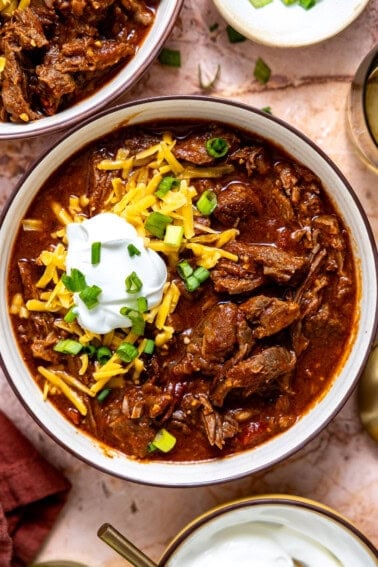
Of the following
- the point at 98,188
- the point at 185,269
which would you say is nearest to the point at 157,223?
the point at 185,269

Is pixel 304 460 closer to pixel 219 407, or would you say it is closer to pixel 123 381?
pixel 219 407

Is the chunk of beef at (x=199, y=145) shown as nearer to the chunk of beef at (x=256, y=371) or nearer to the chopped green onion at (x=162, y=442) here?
the chunk of beef at (x=256, y=371)

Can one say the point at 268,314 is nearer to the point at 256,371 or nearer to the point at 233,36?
the point at 256,371

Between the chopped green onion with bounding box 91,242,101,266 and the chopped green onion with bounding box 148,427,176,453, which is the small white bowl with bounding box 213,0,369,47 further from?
the chopped green onion with bounding box 148,427,176,453

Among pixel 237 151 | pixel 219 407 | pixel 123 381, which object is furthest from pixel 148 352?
pixel 237 151

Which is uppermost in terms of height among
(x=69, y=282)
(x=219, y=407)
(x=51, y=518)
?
(x=69, y=282)

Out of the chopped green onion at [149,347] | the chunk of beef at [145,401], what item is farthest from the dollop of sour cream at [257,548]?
the chopped green onion at [149,347]

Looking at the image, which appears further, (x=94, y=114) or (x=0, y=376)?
(x=0, y=376)
